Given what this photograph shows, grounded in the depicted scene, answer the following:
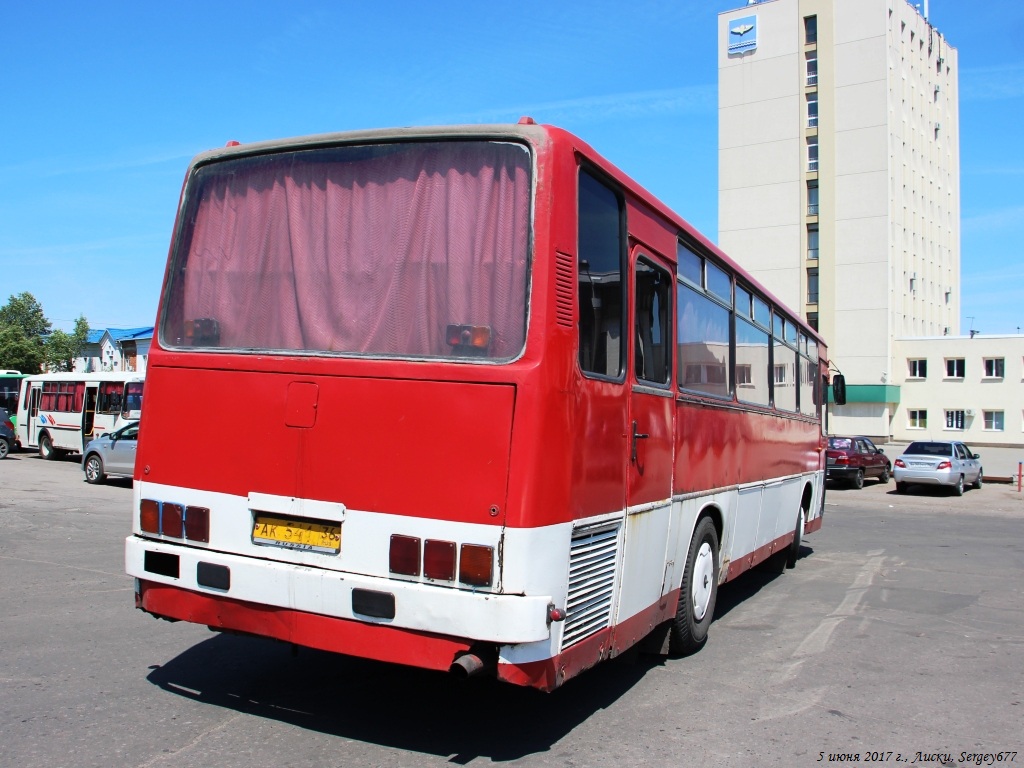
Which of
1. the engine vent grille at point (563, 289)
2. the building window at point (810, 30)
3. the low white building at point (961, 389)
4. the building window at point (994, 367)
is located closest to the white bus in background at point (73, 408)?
the engine vent grille at point (563, 289)

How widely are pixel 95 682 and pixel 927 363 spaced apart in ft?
213

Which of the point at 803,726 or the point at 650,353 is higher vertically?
the point at 650,353

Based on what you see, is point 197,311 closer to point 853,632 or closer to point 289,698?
point 289,698

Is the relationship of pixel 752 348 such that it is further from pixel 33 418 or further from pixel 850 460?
pixel 33 418

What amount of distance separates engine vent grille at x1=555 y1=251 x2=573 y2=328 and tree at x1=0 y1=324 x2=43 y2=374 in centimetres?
8512

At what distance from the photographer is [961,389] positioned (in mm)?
61875

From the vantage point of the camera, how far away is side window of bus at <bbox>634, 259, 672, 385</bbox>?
555 centimetres

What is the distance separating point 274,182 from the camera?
5.33m

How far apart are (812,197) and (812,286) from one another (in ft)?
20.7

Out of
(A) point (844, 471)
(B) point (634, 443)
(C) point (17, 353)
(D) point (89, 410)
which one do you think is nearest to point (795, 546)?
(B) point (634, 443)

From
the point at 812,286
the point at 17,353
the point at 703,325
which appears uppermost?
the point at 812,286

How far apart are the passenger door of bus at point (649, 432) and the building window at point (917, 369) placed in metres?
62.9

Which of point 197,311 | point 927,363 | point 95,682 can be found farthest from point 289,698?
point 927,363

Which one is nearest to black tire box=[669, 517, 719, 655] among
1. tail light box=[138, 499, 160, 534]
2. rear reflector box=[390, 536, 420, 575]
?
rear reflector box=[390, 536, 420, 575]
